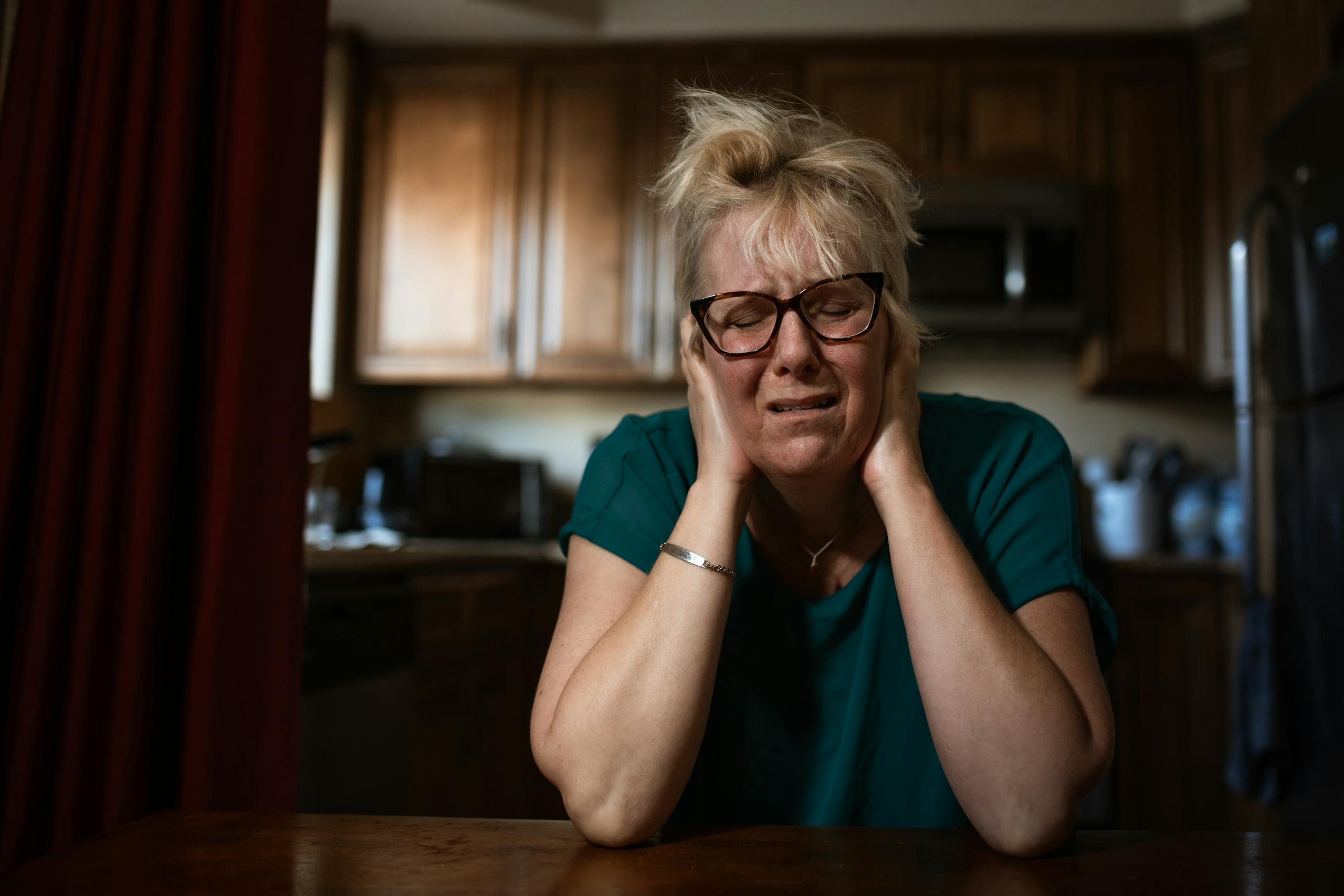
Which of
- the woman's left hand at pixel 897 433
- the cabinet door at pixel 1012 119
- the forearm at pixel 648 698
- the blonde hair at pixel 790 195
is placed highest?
the cabinet door at pixel 1012 119

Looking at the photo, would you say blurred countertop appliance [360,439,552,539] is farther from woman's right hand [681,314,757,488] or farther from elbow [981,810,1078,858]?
elbow [981,810,1078,858]

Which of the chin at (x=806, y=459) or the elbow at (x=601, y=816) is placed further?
the chin at (x=806, y=459)

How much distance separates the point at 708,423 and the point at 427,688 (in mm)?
1370

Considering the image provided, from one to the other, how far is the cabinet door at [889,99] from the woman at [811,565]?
7.23 feet

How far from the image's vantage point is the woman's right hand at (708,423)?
33.9 inches

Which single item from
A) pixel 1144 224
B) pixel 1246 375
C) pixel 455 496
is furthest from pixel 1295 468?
pixel 455 496

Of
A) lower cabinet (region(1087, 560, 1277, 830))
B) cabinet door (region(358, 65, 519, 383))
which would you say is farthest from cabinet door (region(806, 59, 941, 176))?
lower cabinet (region(1087, 560, 1277, 830))

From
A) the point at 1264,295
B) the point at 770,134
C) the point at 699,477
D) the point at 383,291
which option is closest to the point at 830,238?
the point at 770,134

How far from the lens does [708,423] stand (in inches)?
34.9

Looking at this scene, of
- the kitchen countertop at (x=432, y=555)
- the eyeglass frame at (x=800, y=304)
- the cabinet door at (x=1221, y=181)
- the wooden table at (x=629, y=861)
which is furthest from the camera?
the cabinet door at (x=1221, y=181)

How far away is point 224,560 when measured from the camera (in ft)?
2.84

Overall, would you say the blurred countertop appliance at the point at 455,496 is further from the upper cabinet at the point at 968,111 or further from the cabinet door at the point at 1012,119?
the cabinet door at the point at 1012,119

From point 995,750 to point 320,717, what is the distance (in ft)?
3.57

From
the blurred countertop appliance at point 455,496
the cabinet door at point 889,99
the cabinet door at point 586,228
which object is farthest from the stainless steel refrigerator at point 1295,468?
the blurred countertop appliance at point 455,496
